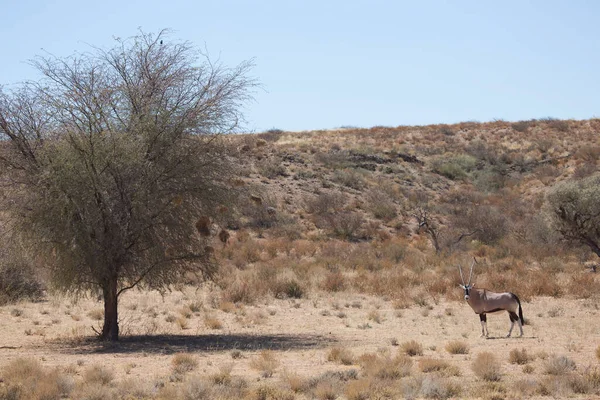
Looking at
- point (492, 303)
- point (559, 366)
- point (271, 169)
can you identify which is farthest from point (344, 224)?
point (559, 366)

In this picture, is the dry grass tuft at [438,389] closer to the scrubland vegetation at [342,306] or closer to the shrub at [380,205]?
the scrubland vegetation at [342,306]

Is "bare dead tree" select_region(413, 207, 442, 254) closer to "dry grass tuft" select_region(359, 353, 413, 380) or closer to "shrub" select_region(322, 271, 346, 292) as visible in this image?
"shrub" select_region(322, 271, 346, 292)

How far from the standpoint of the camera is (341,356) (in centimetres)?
1408

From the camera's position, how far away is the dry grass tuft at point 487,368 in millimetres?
12016

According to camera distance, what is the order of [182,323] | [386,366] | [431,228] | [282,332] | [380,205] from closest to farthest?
1. [386,366]
2. [282,332]
3. [182,323]
4. [431,228]
5. [380,205]

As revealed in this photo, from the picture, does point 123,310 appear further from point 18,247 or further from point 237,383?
point 237,383

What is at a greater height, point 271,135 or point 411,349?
point 271,135

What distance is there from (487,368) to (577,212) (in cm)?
1616

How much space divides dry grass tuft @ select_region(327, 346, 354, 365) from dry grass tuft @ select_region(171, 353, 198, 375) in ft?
8.25

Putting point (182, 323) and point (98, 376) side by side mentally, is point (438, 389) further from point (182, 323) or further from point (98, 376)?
point (182, 323)

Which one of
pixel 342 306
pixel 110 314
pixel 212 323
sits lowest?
pixel 212 323

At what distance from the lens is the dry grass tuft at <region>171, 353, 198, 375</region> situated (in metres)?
13.1

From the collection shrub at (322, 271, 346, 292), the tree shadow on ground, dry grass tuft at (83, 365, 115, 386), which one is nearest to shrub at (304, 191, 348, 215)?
shrub at (322, 271, 346, 292)

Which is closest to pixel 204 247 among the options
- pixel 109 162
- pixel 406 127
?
pixel 109 162
